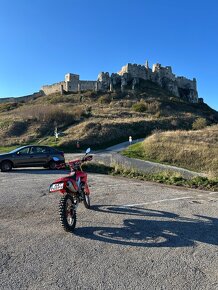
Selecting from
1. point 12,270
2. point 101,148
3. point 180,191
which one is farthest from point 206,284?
point 101,148

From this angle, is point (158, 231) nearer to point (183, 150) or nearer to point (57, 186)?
point (57, 186)

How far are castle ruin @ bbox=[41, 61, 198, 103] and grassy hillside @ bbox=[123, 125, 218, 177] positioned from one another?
60290 mm

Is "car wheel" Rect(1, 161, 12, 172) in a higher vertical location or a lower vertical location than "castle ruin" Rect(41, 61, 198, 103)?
lower

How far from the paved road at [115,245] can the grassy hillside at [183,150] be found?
15.4m

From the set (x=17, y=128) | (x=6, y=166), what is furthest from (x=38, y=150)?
(x=17, y=128)

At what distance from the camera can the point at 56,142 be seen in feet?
119

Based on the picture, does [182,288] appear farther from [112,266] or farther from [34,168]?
[34,168]

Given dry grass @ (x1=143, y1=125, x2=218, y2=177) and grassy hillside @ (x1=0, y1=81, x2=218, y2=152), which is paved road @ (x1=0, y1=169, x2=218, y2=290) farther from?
grassy hillside @ (x1=0, y1=81, x2=218, y2=152)

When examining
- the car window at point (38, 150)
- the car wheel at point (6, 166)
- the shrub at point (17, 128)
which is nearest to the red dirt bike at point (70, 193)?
the car wheel at point (6, 166)

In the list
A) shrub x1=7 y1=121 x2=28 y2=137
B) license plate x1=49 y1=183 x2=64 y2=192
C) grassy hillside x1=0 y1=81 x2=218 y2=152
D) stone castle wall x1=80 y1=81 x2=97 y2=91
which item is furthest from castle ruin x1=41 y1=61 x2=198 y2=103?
license plate x1=49 y1=183 x2=64 y2=192

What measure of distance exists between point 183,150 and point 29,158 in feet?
43.4

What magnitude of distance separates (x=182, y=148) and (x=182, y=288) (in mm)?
24411

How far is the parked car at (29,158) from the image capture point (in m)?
19.1

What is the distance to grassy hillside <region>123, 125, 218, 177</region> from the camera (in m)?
24.8
